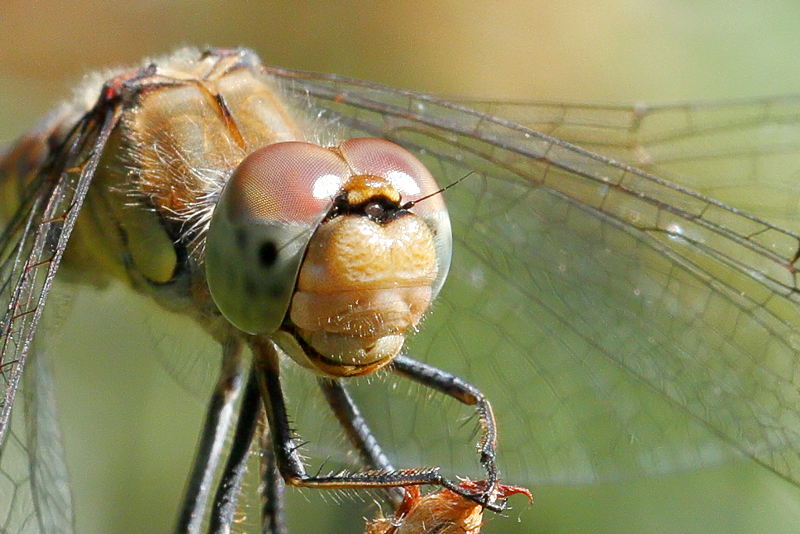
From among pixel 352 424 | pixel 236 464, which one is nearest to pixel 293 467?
pixel 236 464

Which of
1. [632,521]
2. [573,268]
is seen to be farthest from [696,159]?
[632,521]

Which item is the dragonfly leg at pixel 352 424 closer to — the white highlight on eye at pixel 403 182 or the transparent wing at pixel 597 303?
the transparent wing at pixel 597 303

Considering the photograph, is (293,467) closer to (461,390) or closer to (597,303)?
(461,390)

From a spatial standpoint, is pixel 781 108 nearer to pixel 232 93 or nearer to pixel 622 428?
pixel 622 428

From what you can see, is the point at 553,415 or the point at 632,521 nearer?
the point at 553,415

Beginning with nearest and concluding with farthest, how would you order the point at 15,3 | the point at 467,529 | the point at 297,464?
the point at 467,529 → the point at 297,464 → the point at 15,3
